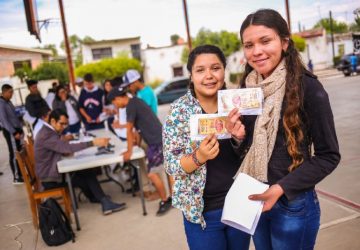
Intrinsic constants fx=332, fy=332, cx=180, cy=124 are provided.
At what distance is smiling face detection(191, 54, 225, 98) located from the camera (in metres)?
1.62

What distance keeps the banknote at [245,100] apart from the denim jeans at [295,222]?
1.27ft

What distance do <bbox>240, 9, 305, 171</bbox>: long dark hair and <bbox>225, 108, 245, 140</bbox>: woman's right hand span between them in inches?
6.9

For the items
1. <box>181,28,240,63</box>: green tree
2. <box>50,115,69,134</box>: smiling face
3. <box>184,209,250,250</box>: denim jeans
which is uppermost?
<box>181,28,240,63</box>: green tree

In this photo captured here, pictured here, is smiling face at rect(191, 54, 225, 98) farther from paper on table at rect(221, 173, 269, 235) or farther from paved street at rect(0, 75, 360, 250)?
paved street at rect(0, 75, 360, 250)

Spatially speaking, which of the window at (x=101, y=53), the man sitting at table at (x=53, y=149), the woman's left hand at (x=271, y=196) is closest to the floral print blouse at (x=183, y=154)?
the woman's left hand at (x=271, y=196)

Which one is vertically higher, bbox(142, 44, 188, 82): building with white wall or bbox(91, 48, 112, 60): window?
bbox(91, 48, 112, 60): window

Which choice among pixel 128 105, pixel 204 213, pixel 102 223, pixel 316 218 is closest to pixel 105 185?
pixel 102 223

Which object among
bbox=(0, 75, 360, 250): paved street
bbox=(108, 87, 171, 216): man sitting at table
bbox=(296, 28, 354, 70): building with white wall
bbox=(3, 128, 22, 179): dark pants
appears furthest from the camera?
bbox=(296, 28, 354, 70): building with white wall

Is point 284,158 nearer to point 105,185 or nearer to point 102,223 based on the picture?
point 102,223

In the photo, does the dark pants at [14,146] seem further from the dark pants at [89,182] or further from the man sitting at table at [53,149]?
the man sitting at table at [53,149]

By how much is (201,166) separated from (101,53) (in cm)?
3760

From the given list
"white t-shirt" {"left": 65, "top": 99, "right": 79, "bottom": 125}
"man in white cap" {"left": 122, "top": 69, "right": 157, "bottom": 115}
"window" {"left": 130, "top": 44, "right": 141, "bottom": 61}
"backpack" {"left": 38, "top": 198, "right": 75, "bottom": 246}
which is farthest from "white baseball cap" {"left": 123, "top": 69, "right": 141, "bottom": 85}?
"window" {"left": 130, "top": 44, "right": 141, "bottom": 61}

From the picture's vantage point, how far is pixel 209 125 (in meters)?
1.37

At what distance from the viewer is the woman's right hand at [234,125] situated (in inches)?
51.8
